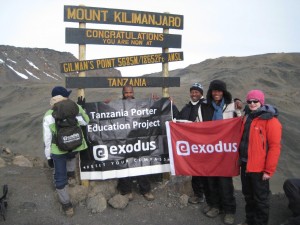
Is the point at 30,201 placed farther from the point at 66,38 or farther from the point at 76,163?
the point at 66,38

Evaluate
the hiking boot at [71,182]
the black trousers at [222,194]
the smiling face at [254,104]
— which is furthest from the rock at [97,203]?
the smiling face at [254,104]

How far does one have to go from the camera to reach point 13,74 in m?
68.7

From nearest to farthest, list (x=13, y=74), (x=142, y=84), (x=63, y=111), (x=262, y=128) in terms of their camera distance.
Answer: (x=262, y=128), (x=63, y=111), (x=142, y=84), (x=13, y=74)

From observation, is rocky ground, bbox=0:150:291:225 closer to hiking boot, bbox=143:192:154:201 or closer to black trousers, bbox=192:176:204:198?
hiking boot, bbox=143:192:154:201

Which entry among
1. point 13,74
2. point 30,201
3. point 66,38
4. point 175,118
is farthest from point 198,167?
point 13,74

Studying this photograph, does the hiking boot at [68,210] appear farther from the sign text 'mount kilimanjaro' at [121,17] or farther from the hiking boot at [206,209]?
the sign text 'mount kilimanjaro' at [121,17]

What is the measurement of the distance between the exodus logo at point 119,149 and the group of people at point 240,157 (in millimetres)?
470

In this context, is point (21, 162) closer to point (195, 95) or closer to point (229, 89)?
point (195, 95)

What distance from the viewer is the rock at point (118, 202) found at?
5.84 metres

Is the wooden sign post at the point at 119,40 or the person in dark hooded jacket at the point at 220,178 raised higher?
the wooden sign post at the point at 119,40

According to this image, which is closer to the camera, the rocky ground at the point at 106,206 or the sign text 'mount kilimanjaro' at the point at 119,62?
the rocky ground at the point at 106,206

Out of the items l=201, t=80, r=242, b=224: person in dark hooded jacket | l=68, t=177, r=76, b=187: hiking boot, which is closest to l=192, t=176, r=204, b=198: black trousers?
l=201, t=80, r=242, b=224: person in dark hooded jacket

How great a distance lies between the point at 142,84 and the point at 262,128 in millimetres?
3221

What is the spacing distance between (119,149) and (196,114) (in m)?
1.54
